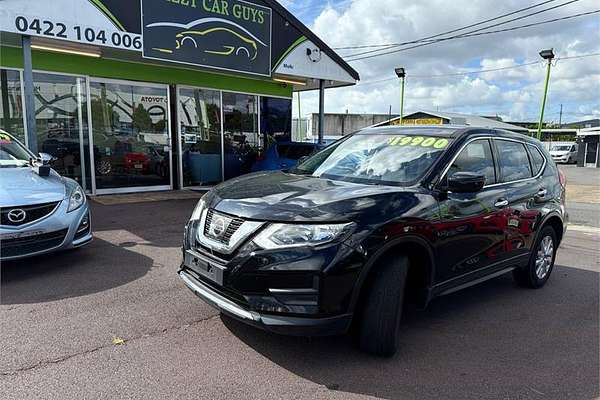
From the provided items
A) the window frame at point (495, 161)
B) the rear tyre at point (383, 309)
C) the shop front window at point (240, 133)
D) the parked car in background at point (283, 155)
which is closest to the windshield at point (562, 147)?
the shop front window at point (240, 133)

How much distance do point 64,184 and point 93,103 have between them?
5.59 m

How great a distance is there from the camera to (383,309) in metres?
3.18

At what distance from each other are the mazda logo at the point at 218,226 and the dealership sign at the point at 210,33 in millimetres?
6333

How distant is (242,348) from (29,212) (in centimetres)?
293

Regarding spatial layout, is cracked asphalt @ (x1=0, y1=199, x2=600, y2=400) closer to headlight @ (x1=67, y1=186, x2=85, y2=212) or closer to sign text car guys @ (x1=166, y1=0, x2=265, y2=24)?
headlight @ (x1=67, y1=186, x2=85, y2=212)

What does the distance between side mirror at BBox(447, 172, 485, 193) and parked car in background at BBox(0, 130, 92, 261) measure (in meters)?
4.11

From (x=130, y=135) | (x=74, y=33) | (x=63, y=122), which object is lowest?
(x=130, y=135)

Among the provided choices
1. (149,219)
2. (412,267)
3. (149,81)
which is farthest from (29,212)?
(149,81)

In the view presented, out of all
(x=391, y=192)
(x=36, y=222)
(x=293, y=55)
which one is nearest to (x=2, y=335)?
(x=36, y=222)

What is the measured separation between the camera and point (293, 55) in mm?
11078

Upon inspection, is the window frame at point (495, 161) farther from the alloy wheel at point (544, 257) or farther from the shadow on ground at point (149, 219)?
the shadow on ground at point (149, 219)

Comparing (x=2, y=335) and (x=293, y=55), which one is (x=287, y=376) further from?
(x=293, y=55)

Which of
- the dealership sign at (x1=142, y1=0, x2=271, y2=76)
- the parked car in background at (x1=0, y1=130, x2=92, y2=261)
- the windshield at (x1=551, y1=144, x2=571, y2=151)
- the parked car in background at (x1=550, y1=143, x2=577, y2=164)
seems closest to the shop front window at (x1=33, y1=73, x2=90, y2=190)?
the dealership sign at (x1=142, y1=0, x2=271, y2=76)

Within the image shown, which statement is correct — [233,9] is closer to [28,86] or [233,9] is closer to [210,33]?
[210,33]
